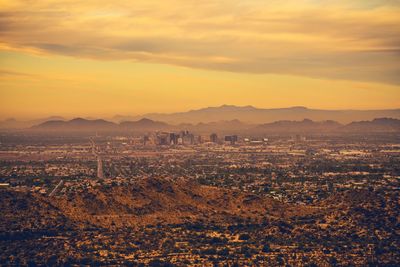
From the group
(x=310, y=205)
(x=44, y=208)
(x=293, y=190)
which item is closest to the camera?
(x=44, y=208)

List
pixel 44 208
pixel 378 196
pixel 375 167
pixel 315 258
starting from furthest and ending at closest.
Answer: pixel 375 167
pixel 378 196
pixel 44 208
pixel 315 258

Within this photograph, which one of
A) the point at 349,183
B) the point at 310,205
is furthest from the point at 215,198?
the point at 349,183

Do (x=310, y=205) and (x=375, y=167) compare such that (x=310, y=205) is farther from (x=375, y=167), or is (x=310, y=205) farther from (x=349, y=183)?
(x=375, y=167)

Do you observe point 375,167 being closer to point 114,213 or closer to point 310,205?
point 310,205

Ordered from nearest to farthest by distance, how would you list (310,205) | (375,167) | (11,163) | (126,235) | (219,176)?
1. (126,235)
2. (310,205)
3. (219,176)
4. (375,167)
5. (11,163)

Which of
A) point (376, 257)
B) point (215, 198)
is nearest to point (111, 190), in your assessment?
point (215, 198)

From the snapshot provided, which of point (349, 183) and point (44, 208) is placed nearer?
point (44, 208)

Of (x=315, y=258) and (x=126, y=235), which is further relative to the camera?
(x=126, y=235)

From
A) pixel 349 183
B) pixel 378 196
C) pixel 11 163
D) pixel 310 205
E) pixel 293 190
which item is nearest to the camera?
pixel 378 196
